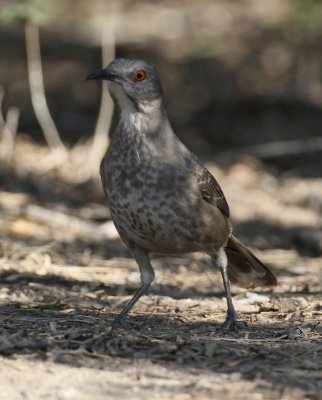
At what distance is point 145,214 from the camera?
16.7ft

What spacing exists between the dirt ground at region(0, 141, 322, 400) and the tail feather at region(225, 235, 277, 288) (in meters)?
0.14

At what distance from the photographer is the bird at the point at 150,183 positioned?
16.8 feet

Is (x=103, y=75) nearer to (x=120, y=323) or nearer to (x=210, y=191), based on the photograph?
(x=210, y=191)

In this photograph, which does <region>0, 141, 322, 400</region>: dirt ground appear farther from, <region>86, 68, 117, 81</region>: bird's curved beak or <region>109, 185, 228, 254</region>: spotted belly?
<region>86, 68, 117, 81</region>: bird's curved beak

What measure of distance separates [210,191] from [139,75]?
34.2 inches

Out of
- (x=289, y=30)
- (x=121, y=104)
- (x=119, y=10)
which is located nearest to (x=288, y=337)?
(x=121, y=104)

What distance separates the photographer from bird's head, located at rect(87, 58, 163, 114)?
209 inches

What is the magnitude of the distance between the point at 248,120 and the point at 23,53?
4393mm

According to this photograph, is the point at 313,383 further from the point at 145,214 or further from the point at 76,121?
the point at 76,121

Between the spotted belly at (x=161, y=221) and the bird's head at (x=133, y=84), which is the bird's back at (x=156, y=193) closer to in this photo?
the spotted belly at (x=161, y=221)

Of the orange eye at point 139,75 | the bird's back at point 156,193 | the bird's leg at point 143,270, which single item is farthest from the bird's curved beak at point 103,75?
the bird's leg at point 143,270

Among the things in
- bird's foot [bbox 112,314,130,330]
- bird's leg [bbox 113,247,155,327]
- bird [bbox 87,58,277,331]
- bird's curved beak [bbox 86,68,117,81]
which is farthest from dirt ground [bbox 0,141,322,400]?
bird's curved beak [bbox 86,68,117,81]

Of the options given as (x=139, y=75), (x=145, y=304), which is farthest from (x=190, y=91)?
(x=139, y=75)

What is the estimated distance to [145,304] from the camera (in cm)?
590
